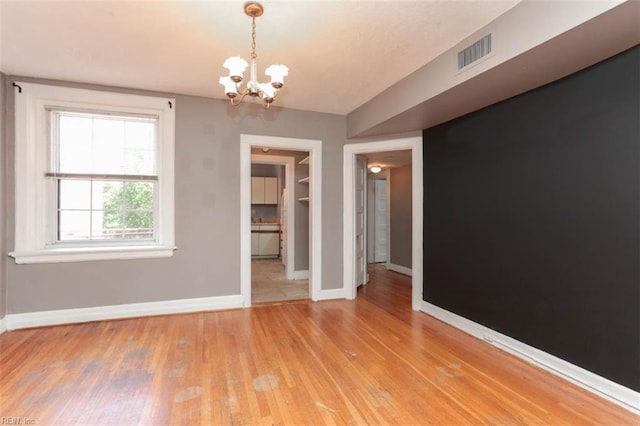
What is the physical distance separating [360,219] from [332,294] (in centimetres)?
124

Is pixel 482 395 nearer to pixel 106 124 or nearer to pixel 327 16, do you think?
pixel 327 16

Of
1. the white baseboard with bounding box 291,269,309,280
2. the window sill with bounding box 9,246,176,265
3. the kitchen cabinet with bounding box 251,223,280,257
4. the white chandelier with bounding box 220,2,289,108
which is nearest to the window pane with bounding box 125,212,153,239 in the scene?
the window sill with bounding box 9,246,176,265

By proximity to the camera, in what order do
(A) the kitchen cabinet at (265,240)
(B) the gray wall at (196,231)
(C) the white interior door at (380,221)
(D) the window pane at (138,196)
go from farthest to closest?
1. (A) the kitchen cabinet at (265,240)
2. (C) the white interior door at (380,221)
3. (D) the window pane at (138,196)
4. (B) the gray wall at (196,231)

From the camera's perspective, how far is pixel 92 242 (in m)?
3.35

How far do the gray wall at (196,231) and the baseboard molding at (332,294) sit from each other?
1.14 meters

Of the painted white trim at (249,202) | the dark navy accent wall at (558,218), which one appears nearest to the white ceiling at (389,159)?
the painted white trim at (249,202)

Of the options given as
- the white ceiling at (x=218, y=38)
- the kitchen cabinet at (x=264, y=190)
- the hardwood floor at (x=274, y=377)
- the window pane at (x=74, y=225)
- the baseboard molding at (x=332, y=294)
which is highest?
the white ceiling at (x=218, y=38)

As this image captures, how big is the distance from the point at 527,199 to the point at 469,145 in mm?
848

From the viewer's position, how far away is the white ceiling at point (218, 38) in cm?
199

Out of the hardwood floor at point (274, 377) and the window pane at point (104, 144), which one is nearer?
the hardwood floor at point (274, 377)

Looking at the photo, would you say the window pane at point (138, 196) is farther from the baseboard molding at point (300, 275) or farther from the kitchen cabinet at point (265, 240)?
the kitchen cabinet at point (265, 240)

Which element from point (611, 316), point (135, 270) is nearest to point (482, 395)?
point (611, 316)

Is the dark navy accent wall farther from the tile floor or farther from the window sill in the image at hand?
the window sill

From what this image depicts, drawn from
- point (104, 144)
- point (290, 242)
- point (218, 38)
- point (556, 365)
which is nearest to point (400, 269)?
point (290, 242)
